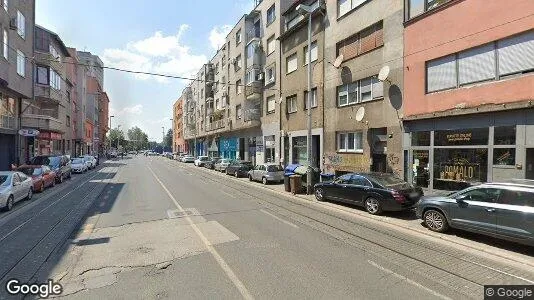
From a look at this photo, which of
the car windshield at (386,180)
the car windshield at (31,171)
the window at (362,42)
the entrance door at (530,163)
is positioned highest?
the window at (362,42)

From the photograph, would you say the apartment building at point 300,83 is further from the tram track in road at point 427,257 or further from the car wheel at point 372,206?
the tram track in road at point 427,257

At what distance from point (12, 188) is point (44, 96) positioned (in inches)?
889

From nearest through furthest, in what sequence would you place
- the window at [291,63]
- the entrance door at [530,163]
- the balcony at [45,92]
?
the entrance door at [530,163], the window at [291,63], the balcony at [45,92]

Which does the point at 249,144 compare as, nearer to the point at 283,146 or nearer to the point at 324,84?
the point at 283,146

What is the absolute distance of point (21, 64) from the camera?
2656 cm

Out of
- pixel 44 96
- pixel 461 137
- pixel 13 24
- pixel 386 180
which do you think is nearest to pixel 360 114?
pixel 461 137

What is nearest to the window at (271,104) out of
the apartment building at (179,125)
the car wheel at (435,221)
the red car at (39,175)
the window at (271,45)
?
the window at (271,45)

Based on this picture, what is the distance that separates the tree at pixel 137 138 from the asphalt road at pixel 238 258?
156 meters

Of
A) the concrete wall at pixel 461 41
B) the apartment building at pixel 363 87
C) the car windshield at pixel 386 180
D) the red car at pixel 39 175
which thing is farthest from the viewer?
the red car at pixel 39 175

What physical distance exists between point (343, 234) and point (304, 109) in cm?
1729

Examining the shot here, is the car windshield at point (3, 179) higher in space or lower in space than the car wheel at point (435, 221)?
higher

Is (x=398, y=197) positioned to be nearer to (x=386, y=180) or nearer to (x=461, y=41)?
(x=386, y=180)

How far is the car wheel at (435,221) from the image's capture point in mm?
9602

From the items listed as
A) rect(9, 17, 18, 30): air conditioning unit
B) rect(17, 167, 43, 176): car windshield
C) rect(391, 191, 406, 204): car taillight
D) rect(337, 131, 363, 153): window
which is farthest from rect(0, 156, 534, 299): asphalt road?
rect(9, 17, 18, 30): air conditioning unit
